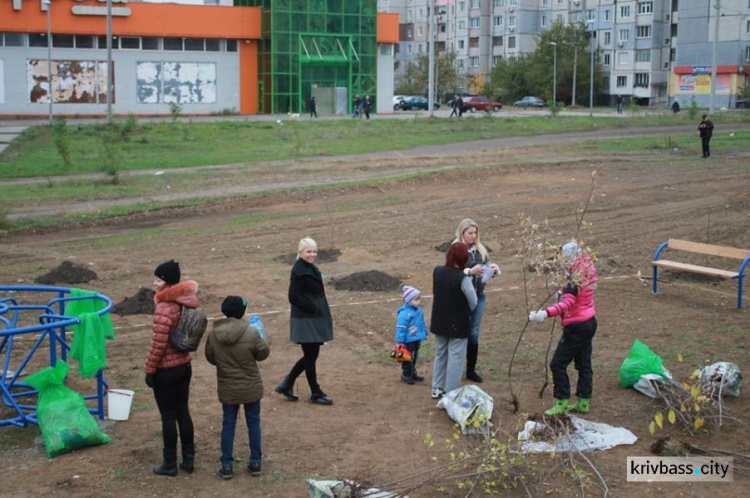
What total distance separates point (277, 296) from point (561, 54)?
8291cm

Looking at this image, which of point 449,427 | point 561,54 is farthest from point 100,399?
point 561,54

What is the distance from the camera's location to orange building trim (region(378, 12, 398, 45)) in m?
67.9

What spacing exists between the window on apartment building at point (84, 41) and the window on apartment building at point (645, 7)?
57.7 metres

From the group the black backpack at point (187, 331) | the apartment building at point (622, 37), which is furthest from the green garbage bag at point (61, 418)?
the apartment building at point (622, 37)

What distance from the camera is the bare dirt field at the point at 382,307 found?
7543mm

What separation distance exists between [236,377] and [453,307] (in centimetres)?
244

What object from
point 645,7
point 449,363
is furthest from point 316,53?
point 449,363

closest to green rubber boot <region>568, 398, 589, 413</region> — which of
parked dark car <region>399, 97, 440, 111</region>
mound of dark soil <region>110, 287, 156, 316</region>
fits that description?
mound of dark soil <region>110, 287, 156, 316</region>

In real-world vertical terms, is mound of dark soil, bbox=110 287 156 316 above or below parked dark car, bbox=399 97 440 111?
below

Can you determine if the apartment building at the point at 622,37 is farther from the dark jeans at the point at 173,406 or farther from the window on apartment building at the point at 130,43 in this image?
the dark jeans at the point at 173,406

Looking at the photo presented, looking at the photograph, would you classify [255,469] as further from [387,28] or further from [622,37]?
[622,37]

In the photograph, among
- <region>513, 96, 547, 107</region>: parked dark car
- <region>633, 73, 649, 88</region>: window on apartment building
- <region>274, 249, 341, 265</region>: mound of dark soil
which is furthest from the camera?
<region>633, 73, 649, 88</region>: window on apartment building

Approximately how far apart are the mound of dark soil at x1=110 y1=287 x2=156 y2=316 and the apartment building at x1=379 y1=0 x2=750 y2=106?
241 feet

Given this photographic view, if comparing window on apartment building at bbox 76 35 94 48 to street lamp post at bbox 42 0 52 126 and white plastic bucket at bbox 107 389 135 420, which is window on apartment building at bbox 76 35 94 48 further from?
white plastic bucket at bbox 107 389 135 420
